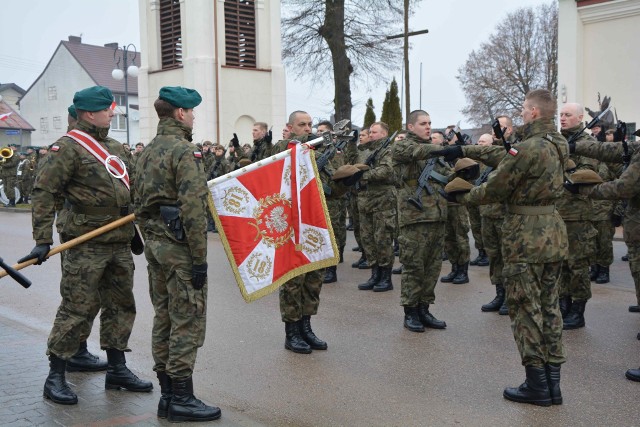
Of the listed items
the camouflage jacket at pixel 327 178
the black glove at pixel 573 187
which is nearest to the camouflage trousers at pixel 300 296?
the camouflage jacket at pixel 327 178

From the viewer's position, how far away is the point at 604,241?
8.86 m

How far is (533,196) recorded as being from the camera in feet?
16.8

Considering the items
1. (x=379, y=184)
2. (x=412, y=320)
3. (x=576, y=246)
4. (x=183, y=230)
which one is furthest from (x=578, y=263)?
(x=183, y=230)

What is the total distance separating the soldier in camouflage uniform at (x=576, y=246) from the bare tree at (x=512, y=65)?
139 feet

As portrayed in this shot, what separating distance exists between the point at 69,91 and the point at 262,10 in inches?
1500

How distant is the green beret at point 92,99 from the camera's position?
531 centimetres

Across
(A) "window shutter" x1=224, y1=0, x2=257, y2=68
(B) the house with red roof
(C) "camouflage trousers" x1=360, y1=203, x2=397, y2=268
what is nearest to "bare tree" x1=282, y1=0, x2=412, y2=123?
(A) "window shutter" x1=224, y1=0, x2=257, y2=68

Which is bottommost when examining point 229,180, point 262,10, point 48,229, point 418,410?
point 418,410

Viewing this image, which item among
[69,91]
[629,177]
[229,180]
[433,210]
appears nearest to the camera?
[229,180]

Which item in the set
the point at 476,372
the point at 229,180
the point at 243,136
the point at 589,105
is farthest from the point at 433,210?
the point at 243,136

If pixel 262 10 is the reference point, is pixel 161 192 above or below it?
below

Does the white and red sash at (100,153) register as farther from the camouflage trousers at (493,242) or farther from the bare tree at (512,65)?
the bare tree at (512,65)

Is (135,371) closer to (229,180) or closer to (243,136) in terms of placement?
(229,180)

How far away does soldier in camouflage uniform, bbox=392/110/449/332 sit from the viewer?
7008mm
